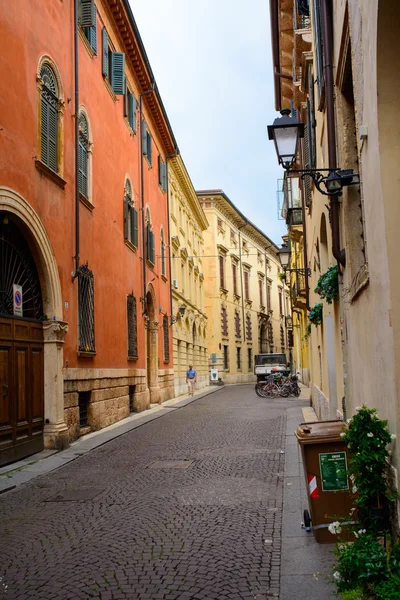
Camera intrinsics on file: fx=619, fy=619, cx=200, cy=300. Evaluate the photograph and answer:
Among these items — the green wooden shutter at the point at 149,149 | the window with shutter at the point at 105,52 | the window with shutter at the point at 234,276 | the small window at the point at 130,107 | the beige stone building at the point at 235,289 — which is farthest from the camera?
the window with shutter at the point at 234,276

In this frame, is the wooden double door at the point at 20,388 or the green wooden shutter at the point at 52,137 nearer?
the wooden double door at the point at 20,388

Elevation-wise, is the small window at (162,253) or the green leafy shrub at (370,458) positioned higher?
the small window at (162,253)

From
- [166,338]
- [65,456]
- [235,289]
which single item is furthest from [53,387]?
[235,289]

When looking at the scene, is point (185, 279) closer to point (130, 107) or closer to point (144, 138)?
point (144, 138)

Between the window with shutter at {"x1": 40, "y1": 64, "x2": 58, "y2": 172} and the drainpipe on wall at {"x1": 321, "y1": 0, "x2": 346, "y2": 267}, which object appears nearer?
the drainpipe on wall at {"x1": 321, "y1": 0, "x2": 346, "y2": 267}

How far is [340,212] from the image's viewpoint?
291 inches

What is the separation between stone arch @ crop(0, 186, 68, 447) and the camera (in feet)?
37.7

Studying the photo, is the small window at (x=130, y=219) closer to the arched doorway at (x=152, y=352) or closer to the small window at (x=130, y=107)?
the small window at (x=130, y=107)

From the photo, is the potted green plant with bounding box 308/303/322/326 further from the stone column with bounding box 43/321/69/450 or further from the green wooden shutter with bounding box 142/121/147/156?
the green wooden shutter with bounding box 142/121/147/156

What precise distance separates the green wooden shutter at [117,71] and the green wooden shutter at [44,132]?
6.43m

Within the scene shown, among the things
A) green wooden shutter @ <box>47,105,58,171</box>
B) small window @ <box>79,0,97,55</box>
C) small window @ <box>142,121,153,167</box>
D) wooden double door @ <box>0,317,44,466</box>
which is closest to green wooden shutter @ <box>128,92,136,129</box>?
small window @ <box>142,121,153,167</box>

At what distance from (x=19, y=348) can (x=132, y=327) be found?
869 cm

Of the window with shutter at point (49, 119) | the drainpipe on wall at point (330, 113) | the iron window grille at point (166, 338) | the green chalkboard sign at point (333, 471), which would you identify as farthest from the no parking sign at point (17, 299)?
the iron window grille at point (166, 338)

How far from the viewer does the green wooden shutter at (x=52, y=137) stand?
12.2 metres
